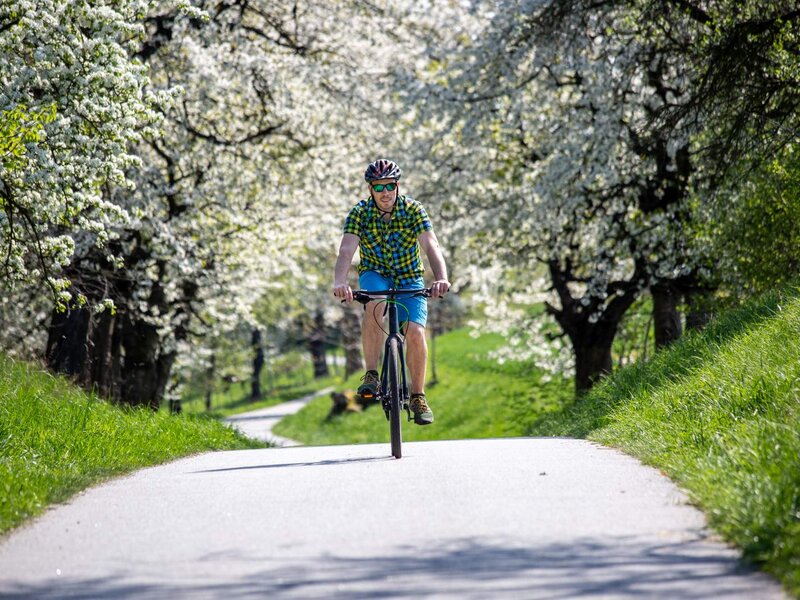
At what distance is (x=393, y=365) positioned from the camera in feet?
27.5

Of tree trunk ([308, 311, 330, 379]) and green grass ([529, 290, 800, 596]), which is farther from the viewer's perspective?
tree trunk ([308, 311, 330, 379])

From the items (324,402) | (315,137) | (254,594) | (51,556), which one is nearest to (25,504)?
(51,556)

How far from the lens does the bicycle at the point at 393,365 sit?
8.24 metres

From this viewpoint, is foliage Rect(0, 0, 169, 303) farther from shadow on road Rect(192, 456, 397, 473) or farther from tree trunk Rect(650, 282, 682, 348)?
tree trunk Rect(650, 282, 682, 348)

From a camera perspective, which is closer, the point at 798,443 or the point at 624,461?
the point at 798,443

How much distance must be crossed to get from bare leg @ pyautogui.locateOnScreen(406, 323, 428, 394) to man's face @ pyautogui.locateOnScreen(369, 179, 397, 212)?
0.88 meters

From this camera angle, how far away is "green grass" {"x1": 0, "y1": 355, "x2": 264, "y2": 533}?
654 centimetres

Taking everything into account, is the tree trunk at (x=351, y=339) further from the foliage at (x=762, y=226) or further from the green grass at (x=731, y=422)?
the green grass at (x=731, y=422)

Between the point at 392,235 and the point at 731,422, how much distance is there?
2838mm

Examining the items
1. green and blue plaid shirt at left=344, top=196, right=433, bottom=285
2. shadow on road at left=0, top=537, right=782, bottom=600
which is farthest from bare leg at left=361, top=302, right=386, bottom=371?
shadow on road at left=0, top=537, right=782, bottom=600

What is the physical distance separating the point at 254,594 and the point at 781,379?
4113mm

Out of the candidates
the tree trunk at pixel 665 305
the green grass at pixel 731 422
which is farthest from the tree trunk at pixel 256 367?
the green grass at pixel 731 422

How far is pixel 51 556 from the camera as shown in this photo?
193 inches

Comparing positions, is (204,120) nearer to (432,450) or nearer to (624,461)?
(432,450)
